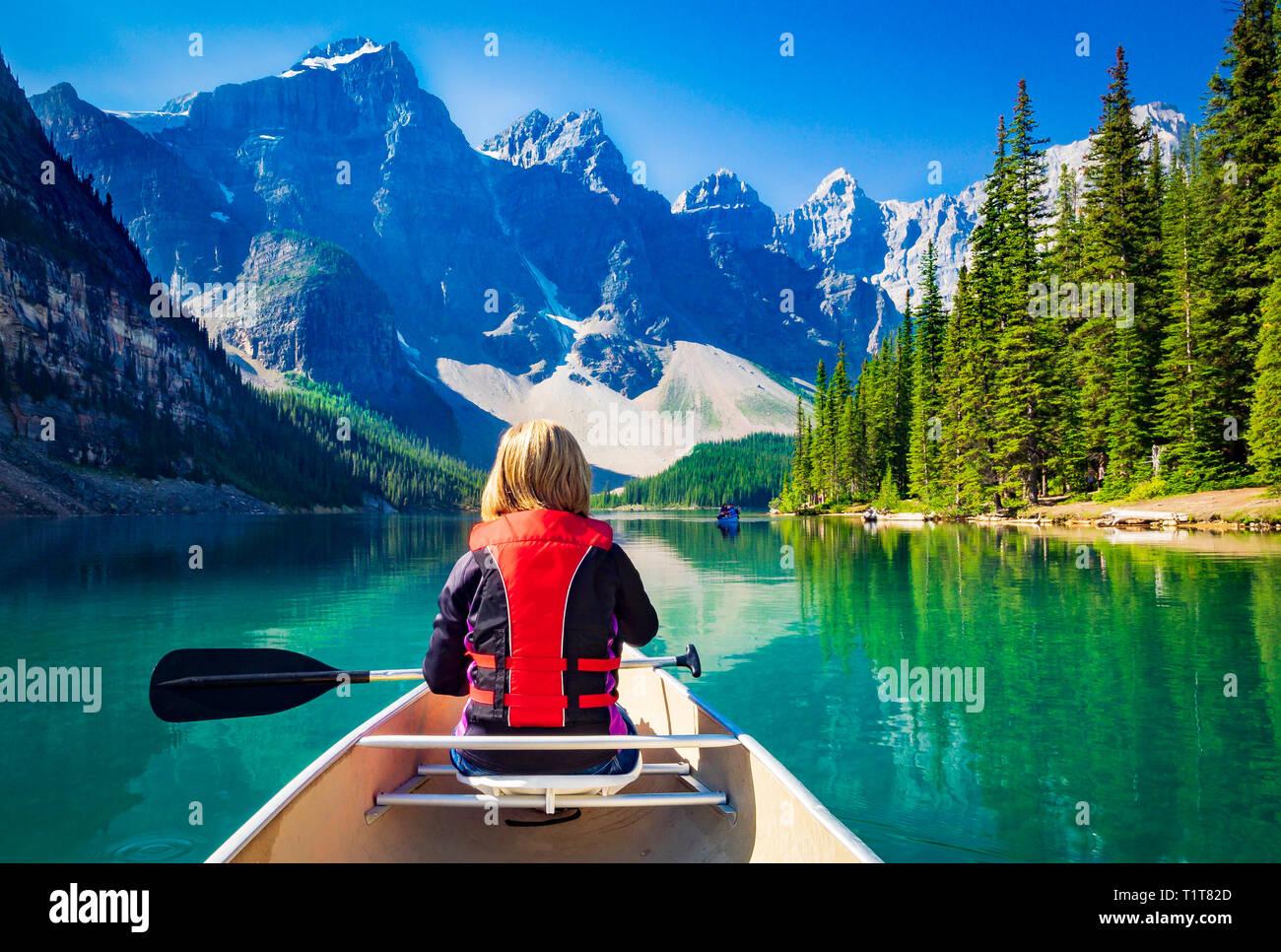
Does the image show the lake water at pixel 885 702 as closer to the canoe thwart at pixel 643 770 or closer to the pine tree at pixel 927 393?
the canoe thwart at pixel 643 770

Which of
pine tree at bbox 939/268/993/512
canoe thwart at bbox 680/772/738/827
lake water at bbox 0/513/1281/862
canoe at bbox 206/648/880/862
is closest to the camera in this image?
canoe at bbox 206/648/880/862

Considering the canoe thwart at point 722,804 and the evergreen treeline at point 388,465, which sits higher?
the evergreen treeline at point 388,465

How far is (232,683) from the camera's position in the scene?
542 centimetres

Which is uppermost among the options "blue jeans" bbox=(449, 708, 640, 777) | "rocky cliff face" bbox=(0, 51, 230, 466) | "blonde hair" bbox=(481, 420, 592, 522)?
"rocky cliff face" bbox=(0, 51, 230, 466)

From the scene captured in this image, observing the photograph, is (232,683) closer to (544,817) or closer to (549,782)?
(544,817)

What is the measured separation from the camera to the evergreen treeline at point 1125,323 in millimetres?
31969

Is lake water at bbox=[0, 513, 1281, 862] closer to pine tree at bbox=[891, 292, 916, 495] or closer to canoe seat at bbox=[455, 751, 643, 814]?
canoe seat at bbox=[455, 751, 643, 814]

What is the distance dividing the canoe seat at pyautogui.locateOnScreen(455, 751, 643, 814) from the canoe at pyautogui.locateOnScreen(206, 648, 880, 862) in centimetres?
10

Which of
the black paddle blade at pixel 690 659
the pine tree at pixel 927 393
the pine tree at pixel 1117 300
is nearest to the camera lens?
the black paddle blade at pixel 690 659

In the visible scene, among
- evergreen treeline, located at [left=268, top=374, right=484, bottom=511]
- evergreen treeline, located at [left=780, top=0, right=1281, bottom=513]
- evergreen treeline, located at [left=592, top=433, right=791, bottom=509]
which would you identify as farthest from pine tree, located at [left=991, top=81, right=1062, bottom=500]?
evergreen treeline, located at [left=592, top=433, right=791, bottom=509]

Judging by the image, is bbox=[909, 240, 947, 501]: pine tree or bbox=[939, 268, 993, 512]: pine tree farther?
bbox=[909, 240, 947, 501]: pine tree

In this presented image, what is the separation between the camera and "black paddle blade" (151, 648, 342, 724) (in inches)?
210

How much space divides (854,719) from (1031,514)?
36.0 m

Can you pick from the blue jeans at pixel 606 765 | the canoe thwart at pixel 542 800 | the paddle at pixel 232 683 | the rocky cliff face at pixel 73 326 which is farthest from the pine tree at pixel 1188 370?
the rocky cliff face at pixel 73 326
